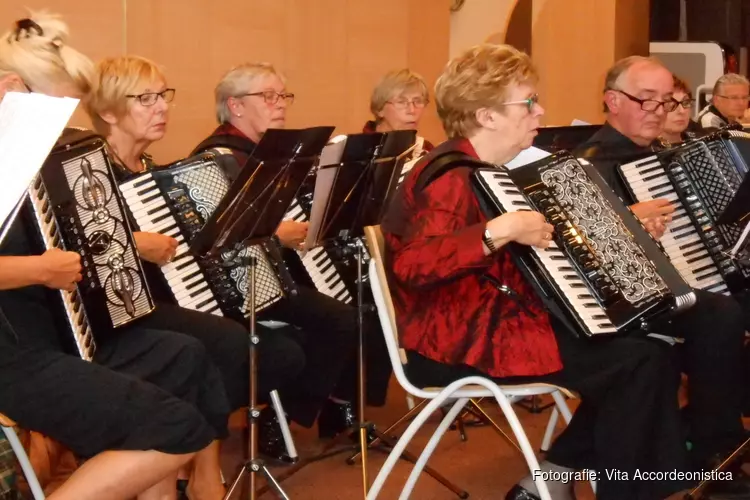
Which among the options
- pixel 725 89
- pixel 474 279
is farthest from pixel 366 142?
pixel 725 89

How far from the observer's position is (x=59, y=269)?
2.09 m

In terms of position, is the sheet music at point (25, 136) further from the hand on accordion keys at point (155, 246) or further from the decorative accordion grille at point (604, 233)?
the decorative accordion grille at point (604, 233)

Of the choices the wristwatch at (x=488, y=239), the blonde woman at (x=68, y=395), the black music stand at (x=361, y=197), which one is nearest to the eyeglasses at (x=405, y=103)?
the black music stand at (x=361, y=197)

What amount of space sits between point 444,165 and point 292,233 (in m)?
0.89

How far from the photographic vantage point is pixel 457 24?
7699 mm

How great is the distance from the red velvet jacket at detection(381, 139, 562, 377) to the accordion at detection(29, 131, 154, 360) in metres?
0.65

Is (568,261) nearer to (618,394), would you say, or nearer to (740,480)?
(618,394)

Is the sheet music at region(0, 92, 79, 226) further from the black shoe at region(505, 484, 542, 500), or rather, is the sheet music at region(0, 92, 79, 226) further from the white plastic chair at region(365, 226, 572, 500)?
the black shoe at region(505, 484, 542, 500)

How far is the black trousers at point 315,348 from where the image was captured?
347 cm

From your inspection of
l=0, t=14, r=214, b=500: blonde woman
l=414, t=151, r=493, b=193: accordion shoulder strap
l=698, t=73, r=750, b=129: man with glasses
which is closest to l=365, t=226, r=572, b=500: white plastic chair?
l=414, t=151, r=493, b=193: accordion shoulder strap

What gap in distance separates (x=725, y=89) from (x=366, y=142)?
4608 millimetres

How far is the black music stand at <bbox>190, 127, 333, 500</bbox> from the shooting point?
2.45 m

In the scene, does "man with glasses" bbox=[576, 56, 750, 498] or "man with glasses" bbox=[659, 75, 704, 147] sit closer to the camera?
"man with glasses" bbox=[576, 56, 750, 498]

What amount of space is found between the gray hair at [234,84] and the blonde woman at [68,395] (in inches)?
60.4
